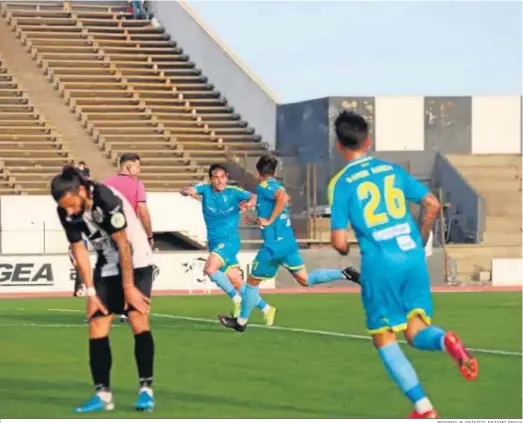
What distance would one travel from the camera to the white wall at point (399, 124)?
133 feet

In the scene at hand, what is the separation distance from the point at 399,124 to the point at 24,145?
1076 cm

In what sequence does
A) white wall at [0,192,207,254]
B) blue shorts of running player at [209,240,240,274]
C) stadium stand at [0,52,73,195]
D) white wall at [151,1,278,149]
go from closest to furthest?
blue shorts of running player at [209,240,240,274] < white wall at [0,192,207,254] < stadium stand at [0,52,73,195] < white wall at [151,1,278,149]

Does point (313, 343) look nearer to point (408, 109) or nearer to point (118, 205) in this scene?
point (118, 205)

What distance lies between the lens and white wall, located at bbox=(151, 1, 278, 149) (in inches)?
1775

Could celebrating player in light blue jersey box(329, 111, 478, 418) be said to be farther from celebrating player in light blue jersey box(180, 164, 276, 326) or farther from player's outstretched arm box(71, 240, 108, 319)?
celebrating player in light blue jersey box(180, 164, 276, 326)

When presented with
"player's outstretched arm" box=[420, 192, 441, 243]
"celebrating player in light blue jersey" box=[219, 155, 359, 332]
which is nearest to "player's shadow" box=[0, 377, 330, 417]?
"player's outstretched arm" box=[420, 192, 441, 243]

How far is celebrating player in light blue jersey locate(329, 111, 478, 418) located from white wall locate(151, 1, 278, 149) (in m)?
34.4

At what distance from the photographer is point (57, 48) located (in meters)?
48.4

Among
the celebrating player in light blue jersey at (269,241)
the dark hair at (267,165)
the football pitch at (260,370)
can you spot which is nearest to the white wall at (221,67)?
the football pitch at (260,370)

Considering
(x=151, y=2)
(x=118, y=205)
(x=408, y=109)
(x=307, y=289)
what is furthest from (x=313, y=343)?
(x=151, y=2)

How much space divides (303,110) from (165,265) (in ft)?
38.3

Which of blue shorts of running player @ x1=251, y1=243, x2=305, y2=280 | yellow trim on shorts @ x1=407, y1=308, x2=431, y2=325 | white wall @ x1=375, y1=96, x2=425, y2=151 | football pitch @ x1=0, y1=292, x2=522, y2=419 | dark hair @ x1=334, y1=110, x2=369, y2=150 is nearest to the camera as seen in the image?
dark hair @ x1=334, y1=110, x2=369, y2=150

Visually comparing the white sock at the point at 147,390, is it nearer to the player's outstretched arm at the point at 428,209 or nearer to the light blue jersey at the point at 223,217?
the player's outstretched arm at the point at 428,209

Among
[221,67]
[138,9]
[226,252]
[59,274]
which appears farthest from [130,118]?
[226,252]
